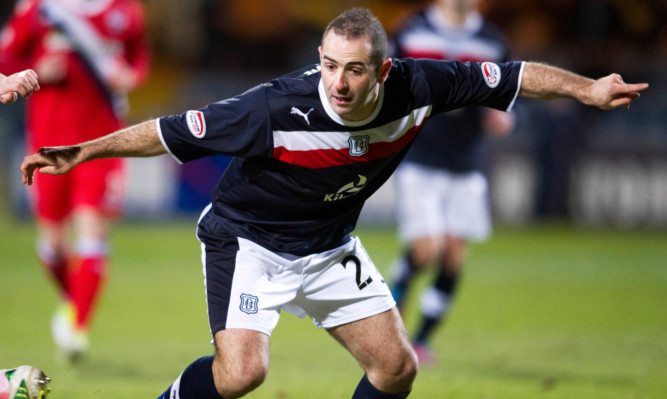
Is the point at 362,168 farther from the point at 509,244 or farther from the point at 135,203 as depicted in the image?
the point at 135,203

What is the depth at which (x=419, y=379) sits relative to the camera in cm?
655

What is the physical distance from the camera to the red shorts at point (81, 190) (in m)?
7.45

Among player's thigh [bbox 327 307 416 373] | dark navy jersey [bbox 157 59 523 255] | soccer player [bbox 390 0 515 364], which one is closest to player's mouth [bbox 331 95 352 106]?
dark navy jersey [bbox 157 59 523 255]

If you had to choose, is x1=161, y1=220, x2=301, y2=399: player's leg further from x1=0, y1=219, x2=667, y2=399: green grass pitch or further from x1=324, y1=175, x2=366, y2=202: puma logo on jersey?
x1=0, y1=219, x2=667, y2=399: green grass pitch

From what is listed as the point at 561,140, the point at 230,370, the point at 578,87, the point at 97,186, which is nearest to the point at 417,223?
the point at 97,186

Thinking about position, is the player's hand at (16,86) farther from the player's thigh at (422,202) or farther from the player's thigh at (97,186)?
the player's thigh at (422,202)

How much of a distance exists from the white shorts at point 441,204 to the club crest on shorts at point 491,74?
9.13 feet

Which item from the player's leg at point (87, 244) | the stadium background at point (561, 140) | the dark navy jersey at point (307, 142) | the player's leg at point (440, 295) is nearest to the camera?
the dark navy jersey at point (307, 142)

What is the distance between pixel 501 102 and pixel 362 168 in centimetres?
79

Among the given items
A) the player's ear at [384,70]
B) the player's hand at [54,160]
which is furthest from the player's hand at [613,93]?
the player's hand at [54,160]

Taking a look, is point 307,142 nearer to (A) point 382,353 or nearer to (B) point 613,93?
(A) point 382,353

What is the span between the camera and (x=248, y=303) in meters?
4.45

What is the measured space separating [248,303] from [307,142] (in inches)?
31.4

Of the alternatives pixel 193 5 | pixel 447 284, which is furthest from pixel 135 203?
pixel 447 284
